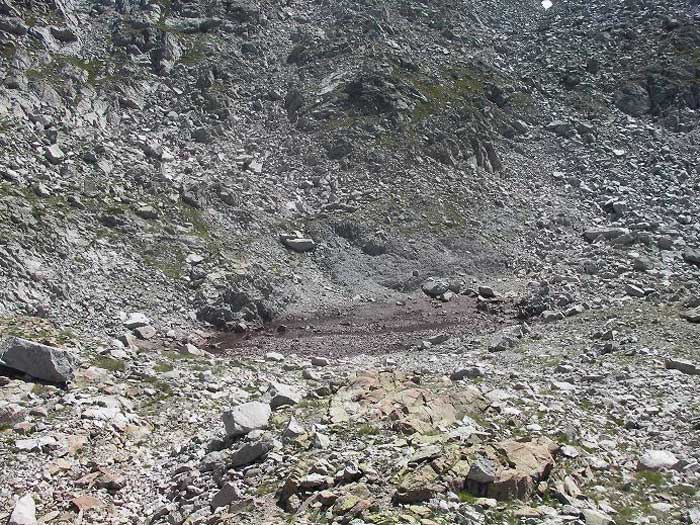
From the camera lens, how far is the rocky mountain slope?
12.9m

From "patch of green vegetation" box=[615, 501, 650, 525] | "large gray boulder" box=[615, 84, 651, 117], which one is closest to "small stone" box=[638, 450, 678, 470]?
"patch of green vegetation" box=[615, 501, 650, 525]

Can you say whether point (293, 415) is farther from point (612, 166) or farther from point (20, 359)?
point (612, 166)

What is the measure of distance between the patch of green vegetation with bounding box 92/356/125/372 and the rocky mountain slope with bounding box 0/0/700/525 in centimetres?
10

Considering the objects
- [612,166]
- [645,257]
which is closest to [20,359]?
[645,257]

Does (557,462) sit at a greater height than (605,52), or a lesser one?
lesser

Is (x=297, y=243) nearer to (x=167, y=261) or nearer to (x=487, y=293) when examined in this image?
(x=167, y=261)

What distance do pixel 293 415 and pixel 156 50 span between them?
39568mm

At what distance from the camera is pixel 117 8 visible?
164 feet

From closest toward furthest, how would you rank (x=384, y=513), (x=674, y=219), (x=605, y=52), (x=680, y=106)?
(x=384, y=513), (x=674, y=219), (x=680, y=106), (x=605, y=52)

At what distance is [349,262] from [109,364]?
17.4 metres

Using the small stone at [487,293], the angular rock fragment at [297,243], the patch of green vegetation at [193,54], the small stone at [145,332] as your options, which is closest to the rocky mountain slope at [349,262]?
the small stone at [145,332]

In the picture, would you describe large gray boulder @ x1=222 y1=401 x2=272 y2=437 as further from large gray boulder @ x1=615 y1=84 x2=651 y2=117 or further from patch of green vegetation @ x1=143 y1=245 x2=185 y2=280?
large gray boulder @ x1=615 y1=84 x2=651 y2=117

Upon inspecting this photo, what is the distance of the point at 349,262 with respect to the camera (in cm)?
3447

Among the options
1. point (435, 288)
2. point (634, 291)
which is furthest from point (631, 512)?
point (435, 288)
